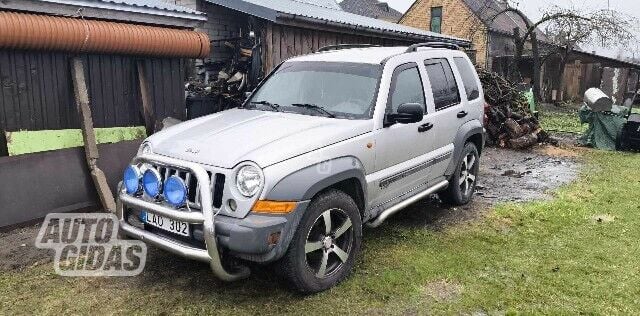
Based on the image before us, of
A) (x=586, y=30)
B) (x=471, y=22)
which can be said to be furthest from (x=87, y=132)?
(x=471, y=22)

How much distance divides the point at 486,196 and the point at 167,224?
491cm

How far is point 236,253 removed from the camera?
3.37 meters

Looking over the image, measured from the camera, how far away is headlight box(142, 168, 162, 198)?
367cm

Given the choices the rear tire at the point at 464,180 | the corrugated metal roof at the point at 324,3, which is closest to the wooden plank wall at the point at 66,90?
the rear tire at the point at 464,180

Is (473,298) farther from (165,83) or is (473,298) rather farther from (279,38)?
(279,38)

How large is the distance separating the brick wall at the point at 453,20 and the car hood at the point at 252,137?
27.1 metres

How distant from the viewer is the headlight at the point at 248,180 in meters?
3.39

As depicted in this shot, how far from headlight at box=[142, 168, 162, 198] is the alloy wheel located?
1212 mm

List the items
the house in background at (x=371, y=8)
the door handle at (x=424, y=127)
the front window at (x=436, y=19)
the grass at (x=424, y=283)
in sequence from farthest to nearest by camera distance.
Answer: the house in background at (x=371, y=8) → the front window at (x=436, y=19) → the door handle at (x=424, y=127) → the grass at (x=424, y=283)

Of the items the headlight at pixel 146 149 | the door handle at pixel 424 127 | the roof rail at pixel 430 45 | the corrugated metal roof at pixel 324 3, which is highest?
the corrugated metal roof at pixel 324 3

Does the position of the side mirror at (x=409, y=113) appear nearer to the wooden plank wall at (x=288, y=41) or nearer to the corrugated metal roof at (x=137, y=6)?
the corrugated metal roof at (x=137, y=6)

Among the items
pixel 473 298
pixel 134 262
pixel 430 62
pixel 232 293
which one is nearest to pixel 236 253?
pixel 232 293

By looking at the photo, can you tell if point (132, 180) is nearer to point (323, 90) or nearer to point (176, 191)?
point (176, 191)

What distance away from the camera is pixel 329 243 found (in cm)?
391
